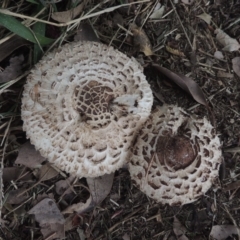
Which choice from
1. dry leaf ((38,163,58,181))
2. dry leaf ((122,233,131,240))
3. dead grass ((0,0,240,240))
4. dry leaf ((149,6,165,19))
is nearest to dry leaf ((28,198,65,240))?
dead grass ((0,0,240,240))

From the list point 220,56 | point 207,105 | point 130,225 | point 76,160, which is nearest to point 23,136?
point 76,160

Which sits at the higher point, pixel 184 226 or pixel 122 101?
pixel 122 101

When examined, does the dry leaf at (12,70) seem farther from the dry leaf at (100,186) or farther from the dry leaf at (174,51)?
the dry leaf at (174,51)

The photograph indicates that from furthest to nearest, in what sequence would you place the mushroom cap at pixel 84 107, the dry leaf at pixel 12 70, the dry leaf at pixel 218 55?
1. the dry leaf at pixel 218 55
2. the dry leaf at pixel 12 70
3. the mushroom cap at pixel 84 107

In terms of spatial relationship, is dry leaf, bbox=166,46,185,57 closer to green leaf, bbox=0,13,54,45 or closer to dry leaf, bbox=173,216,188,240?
green leaf, bbox=0,13,54,45

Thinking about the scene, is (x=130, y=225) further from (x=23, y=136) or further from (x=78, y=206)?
(x=23, y=136)

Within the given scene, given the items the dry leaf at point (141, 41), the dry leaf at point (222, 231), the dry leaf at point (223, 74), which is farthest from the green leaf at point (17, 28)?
the dry leaf at point (222, 231)

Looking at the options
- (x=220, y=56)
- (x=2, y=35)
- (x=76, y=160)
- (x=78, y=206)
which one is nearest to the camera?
(x=76, y=160)
